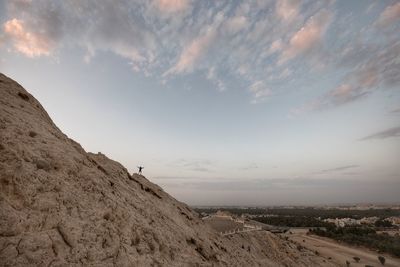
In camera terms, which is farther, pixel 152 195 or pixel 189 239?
pixel 152 195

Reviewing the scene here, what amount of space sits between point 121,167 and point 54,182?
730 centimetres

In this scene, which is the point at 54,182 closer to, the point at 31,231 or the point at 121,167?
the point at 31,231

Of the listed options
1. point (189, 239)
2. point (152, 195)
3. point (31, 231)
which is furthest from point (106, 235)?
point (152, 195)

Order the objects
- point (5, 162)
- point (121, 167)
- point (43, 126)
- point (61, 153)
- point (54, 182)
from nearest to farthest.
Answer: point (5, 162), point (54, 182), point (61, 153), point (43, 126), point (121, 167)

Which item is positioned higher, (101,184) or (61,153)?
(61,153)

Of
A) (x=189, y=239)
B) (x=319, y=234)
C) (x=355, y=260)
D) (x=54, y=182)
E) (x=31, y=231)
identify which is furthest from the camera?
(x=319, y=234)

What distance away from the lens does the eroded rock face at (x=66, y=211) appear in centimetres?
811

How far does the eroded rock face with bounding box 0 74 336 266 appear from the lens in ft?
26.6

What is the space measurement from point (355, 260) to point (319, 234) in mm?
30939

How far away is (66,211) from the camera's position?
30.9 feet

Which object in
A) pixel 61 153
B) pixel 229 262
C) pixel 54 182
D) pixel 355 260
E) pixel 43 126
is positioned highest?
pixel 43 126

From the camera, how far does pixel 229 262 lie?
16156mm

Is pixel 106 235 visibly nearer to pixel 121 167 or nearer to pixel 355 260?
pixel 121 167

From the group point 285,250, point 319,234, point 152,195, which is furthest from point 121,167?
point 319,234
